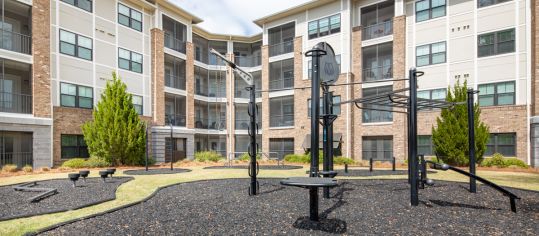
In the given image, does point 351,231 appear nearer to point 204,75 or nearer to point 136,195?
point 136,195

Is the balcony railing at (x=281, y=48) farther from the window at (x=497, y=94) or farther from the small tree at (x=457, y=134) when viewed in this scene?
the window at (x=497, y=94)

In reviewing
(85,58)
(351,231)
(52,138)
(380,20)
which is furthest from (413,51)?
(52,138)

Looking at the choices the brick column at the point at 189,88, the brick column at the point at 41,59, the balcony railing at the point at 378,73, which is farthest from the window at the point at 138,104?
the balcony railing at the point at 378,73

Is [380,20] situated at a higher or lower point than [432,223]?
higher

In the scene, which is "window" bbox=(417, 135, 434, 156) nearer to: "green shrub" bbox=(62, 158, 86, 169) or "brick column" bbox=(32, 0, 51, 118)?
"green shrub" bbox=(62, 158, 86, 169)

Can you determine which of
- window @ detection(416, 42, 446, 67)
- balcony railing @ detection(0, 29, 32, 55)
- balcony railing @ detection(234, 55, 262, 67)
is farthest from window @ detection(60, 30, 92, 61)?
window @ detection(416, 42, 446, 67)

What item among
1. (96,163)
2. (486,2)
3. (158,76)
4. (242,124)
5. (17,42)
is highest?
(486,2)

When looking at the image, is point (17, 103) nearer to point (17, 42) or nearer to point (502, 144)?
point (17, 42)

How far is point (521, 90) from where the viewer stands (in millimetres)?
20938

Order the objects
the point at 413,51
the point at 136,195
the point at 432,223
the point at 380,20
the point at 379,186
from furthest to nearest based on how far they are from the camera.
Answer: the point at 380,20 → the point at 413,51 → the point at 379,186 → the point at 136,195 → the point at 432,223

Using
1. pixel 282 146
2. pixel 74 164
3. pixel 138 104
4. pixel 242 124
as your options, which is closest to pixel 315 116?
pixel 74 164

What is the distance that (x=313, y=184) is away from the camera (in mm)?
5043

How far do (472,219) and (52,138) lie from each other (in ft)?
75.4

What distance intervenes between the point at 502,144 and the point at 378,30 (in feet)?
42.0
